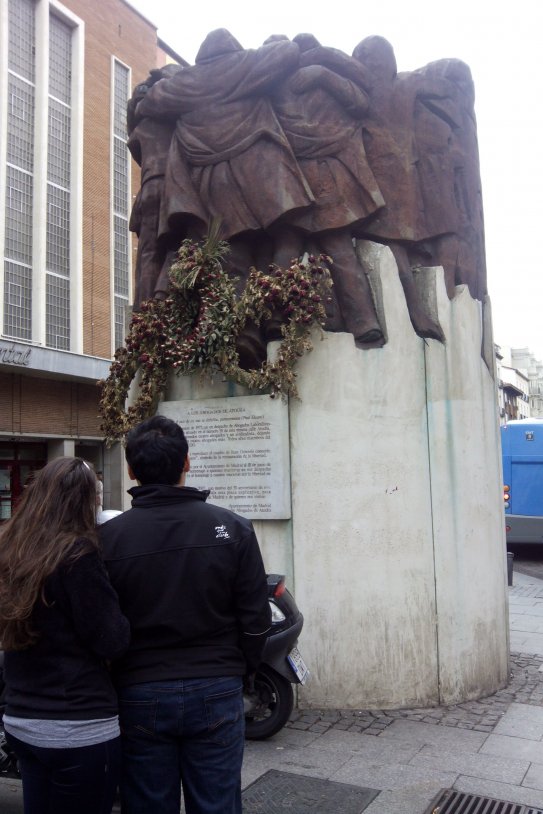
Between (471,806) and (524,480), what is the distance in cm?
1552

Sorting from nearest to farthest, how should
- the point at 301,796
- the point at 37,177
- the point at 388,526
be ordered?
the point at 301,796, the point at 388,526, the point at 37,177

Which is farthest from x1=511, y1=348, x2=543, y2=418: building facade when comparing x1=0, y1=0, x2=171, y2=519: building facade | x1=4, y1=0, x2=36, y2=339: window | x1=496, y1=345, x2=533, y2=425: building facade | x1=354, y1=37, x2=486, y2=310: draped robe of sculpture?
x1=354, y1=37, x2=486, y2=310: draped robe of sculpture

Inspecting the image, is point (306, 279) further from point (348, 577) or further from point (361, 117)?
point (348, 577)

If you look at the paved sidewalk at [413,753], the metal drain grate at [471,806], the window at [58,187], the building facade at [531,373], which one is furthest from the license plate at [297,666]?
the building facade at [531,373]

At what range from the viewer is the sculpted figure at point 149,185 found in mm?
7089

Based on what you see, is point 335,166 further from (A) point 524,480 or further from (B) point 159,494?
(A) point 524,480

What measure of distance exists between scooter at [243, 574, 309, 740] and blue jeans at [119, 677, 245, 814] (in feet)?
8.19

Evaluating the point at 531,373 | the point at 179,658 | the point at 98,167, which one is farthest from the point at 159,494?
the point at 531,373

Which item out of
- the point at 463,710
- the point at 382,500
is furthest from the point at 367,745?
the point at 382,500

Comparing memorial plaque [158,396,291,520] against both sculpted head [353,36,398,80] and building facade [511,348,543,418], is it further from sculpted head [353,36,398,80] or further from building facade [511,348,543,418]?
building facade [511,348,543,418]

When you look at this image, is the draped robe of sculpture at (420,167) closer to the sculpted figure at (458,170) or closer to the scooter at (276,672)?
the sculpted figure at (458,170)

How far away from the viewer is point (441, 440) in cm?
635

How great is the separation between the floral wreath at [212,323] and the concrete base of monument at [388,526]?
264mm

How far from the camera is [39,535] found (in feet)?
8.68
